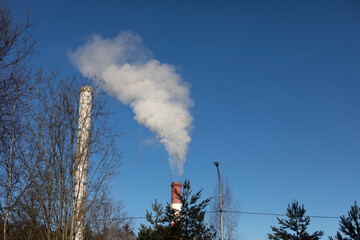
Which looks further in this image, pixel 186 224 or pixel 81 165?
pixel 186 224

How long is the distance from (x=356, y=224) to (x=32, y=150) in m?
18.8


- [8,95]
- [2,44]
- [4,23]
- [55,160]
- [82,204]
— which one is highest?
[4,23]

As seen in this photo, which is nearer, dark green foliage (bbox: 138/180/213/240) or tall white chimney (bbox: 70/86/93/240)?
tall white chimney (bbox: 70/86/93/240)

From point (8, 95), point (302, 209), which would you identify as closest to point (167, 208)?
point (302, 209)

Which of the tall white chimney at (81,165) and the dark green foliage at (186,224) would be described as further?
the dark green foliage at (186,224)

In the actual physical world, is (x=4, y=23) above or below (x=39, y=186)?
above

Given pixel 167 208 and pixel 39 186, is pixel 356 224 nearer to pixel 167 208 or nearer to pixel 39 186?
pixel 167 208

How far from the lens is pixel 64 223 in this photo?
7234mm

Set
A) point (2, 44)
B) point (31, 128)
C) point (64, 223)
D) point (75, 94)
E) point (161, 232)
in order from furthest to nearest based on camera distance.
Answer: point (161, 232) < point (75, 94) < point (31, 128) < point (64, 223) < point (2, 44)

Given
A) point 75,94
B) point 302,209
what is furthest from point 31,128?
point 302,209

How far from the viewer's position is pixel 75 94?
8.23 meters

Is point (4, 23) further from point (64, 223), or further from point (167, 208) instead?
→ point (167, 208)

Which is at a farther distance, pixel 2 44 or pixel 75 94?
pixel 75 94

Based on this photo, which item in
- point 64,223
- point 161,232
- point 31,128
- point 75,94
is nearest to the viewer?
point 64,223
